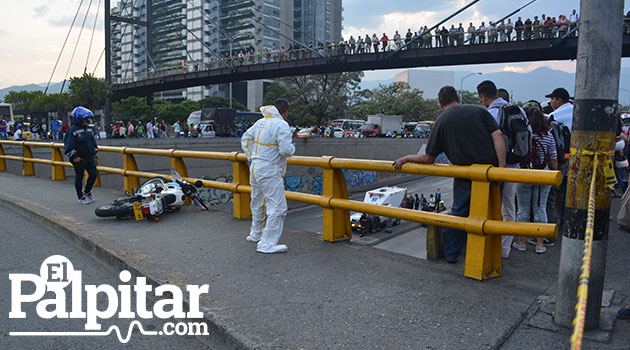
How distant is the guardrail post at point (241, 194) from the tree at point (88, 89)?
5772cm

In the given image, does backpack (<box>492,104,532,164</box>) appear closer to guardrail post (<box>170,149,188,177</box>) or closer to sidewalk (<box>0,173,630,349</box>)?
sidewalk (<box>0,173,630,349</box>)

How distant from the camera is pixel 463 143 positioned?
4383mm

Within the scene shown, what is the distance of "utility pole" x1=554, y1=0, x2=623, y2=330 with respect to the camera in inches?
121

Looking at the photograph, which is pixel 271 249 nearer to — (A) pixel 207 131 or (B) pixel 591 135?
(B) pixel 591 135

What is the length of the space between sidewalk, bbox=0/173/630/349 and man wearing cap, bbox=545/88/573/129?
1.52 meters

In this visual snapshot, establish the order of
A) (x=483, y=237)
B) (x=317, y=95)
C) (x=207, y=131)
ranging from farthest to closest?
(x=317, y=95), (x=207, y=131), (x=483, y=237)

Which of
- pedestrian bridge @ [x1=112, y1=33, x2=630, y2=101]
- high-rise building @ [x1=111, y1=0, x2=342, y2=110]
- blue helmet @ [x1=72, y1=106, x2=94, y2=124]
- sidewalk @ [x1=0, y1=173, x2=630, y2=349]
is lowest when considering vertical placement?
sidewalk @ [x1=0, y1=173, x2=630, y2=349]

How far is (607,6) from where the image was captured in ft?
9.96

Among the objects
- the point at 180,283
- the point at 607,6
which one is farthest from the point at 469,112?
the point at 180,283

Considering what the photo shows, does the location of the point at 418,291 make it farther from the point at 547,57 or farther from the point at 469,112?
the point at 547,57

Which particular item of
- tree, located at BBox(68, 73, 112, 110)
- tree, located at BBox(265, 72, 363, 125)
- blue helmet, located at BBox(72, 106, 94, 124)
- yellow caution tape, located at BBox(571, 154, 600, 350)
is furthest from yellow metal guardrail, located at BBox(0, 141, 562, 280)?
tree, located at BBox(265, 72, 363, 125)

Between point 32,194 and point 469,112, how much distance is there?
888cm

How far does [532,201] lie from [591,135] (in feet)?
7.69

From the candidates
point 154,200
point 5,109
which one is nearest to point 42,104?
point 5,109
